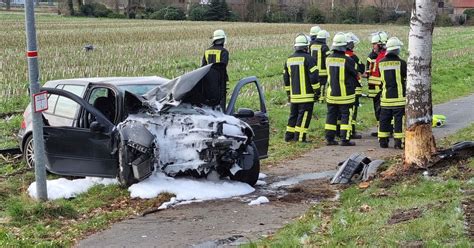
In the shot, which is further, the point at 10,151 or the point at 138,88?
the point at 10,151

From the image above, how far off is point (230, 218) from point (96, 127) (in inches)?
94.1

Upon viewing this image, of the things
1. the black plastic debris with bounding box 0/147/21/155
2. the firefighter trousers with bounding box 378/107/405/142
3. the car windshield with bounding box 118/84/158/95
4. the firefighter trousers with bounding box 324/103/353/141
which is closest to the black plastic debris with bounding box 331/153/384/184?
the firefighter trousers with bounding box 378/107/405/142

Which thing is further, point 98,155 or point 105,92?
point 105,92

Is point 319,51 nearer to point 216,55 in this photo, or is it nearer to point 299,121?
point 216,55

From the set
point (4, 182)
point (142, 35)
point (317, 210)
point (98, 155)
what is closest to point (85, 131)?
point (98, 155)

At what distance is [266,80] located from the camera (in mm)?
21734

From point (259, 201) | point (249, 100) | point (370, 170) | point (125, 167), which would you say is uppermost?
point (125, 167)

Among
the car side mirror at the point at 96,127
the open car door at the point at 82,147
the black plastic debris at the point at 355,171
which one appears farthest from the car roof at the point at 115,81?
the black plastic debris at the point at 355,171

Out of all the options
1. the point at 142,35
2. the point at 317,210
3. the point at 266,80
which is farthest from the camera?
the point at 142,35

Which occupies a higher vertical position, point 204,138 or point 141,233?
point 204,138

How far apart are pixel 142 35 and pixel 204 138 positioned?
3778 cm

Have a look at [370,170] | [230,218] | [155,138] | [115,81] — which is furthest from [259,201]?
[115,81]

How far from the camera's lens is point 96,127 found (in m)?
8.77

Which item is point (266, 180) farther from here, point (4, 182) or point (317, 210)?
point (4, 182)
